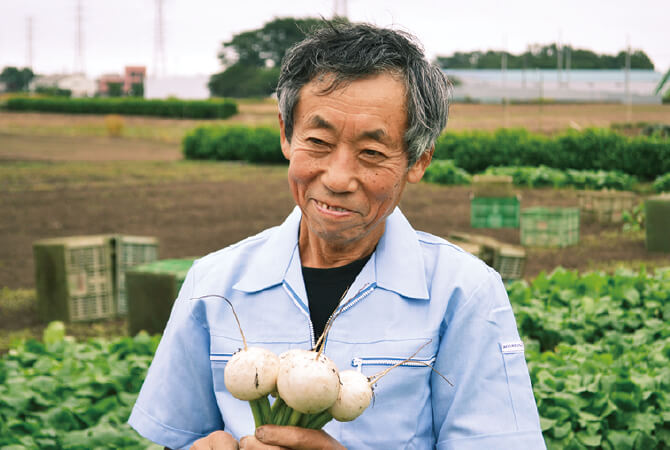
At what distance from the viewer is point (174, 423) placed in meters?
1.76

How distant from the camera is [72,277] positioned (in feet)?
22.4

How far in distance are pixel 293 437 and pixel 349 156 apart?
544 millimetres

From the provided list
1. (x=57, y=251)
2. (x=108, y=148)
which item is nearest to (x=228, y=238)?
(x=57, y=251)

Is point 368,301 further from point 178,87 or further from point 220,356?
point 178,87

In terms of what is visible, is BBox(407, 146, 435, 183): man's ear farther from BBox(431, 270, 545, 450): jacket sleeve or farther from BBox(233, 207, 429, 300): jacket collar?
BBox(431, 270, 545, 450): jacket sleeve

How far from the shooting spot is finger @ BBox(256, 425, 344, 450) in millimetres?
1432

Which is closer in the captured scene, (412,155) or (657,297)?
(412,155)

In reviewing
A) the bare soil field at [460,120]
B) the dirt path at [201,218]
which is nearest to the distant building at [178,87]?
the bare soil field at [460,120]

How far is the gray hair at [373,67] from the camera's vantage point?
1.57 m

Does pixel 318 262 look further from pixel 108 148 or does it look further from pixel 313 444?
pixel 108 148

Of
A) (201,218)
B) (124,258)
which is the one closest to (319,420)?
(124,258)

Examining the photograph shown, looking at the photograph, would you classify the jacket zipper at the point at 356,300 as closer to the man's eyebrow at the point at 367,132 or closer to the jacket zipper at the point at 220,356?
the jacket zipper at the point at 220,356

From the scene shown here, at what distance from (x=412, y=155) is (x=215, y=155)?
24830 mm

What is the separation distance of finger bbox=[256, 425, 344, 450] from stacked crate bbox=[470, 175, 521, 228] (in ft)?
34.1
